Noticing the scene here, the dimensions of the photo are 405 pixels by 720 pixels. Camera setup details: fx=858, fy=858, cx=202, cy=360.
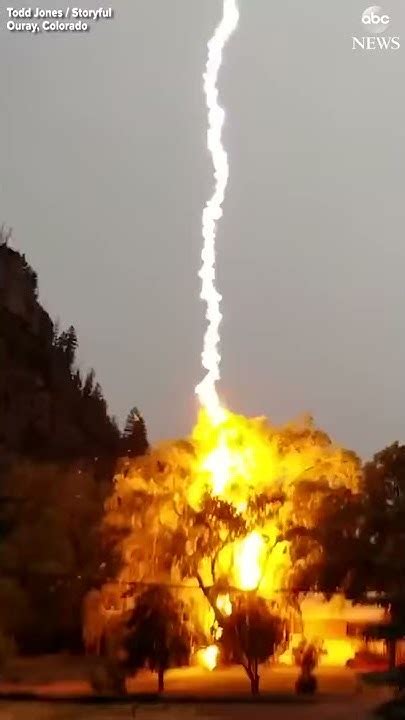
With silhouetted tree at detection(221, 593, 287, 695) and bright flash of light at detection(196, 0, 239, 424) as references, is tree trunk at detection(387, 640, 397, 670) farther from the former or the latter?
bright flash of light at detection(196, 0, 239, 424)

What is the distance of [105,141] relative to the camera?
2.41 meters

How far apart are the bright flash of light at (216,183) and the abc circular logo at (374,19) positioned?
0.35 metres

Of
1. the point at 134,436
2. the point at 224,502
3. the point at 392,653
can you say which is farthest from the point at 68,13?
the point at 392,653

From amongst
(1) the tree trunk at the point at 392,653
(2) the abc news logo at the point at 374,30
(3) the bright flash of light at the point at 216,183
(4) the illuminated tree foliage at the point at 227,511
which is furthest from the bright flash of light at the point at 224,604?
(2) the abc news logo at the point at 374,30

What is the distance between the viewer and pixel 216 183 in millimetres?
2348

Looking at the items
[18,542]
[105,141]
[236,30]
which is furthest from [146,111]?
[18,542]

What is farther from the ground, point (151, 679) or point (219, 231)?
point (219, 231)

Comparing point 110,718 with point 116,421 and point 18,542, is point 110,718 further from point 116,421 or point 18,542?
point 116,421

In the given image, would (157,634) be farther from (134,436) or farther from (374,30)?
(374,30)

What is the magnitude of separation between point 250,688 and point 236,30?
172cm

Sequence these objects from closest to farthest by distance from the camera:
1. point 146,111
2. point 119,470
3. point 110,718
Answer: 1. point 110,718
2. point 119,470
3. point 146,111

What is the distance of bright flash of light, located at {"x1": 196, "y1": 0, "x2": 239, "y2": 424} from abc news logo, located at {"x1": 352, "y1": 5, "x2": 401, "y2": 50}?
34 centimetres

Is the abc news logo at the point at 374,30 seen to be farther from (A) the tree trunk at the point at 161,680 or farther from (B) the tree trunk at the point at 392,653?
(A) the tree trunk at the point at 161,680

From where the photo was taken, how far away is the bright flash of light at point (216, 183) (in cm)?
230
